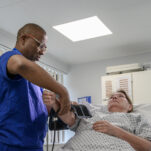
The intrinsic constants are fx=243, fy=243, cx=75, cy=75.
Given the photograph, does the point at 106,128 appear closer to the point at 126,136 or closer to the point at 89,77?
the point at 126,136

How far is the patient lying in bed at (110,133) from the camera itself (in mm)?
1556

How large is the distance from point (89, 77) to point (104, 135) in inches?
114

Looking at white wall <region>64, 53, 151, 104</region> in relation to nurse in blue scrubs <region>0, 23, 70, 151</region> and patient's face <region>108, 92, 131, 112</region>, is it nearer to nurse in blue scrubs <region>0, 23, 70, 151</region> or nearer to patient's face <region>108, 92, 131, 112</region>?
patient's face <region>108, 92, 131, 112</region>

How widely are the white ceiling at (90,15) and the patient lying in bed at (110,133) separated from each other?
1.29 metres

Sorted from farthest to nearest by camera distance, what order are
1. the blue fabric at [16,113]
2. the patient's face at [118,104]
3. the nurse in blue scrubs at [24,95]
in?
the patient's face at [118,104] < the blue fabric at [16,113] < the nurse in blue scrubs at [24,95]

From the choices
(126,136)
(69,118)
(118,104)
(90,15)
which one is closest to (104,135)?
(126,136)

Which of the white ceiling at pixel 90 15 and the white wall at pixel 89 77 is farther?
the white wall at pixel 89 77

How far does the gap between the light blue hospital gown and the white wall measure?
7.75 ft

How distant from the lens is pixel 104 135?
1604 mm

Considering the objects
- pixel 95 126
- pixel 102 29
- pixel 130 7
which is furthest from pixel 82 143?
pixel 102 29

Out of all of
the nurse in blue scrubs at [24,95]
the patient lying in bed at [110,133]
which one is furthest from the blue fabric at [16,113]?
the patient lying in bed at [110,133]

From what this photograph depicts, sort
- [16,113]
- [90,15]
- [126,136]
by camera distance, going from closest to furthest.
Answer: [16,113] < [126,136] < [90,15]

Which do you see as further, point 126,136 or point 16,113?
point 126,136

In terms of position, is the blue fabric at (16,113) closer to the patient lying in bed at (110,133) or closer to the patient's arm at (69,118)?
the patient lying in bed at (110,133)
